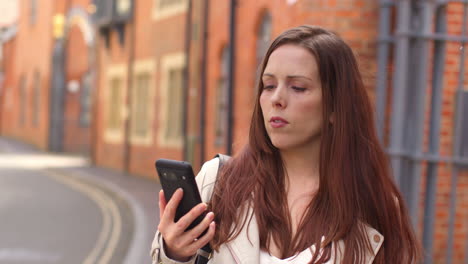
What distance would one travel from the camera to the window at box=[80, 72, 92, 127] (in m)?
33.8

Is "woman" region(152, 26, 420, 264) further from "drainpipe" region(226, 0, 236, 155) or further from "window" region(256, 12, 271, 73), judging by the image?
"window" region(256, 12, 271, 73)

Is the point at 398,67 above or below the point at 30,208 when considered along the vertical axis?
above

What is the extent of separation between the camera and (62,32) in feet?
112

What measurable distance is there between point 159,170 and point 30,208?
39.2 ft

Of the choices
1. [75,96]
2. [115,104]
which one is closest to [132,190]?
[115,104]

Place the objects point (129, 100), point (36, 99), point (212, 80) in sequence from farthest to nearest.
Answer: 1. point (36, 99)
2. point (129, 100)
3. point (212, 80)

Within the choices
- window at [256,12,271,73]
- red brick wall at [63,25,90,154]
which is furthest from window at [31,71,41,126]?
window at [256,12,271,73]

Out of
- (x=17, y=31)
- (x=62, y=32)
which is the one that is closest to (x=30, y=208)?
(x=62, y=32)

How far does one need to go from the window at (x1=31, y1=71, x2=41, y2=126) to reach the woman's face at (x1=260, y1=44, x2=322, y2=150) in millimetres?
36825

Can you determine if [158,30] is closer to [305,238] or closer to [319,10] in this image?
[319,10]

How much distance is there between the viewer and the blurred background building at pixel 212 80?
6.06 m

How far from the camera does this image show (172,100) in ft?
64.8

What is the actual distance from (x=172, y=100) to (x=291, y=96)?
17.6m

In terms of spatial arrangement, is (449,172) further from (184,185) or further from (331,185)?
(184,185)
